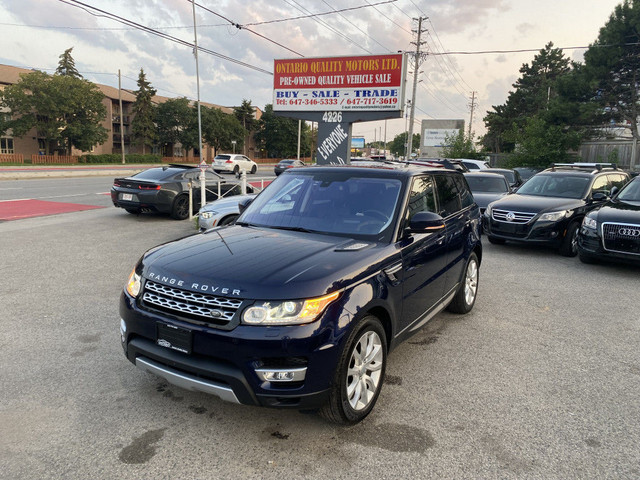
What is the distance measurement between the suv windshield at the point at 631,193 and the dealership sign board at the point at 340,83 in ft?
22.2

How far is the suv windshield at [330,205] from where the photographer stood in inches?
147

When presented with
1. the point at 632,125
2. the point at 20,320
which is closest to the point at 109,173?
the point at 20,320

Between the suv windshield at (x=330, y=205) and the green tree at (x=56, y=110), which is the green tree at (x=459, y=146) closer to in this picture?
the suv windshield at (x=330, y=205)

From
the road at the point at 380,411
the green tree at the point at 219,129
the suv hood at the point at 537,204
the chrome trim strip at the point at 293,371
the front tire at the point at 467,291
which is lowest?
the road at the point at 380,411

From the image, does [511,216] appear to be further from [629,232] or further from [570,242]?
[629,232]

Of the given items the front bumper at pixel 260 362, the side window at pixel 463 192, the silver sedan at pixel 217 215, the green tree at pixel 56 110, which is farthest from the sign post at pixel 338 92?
the green tree at pixel 56 110

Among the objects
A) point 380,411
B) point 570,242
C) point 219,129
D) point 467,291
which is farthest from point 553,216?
point 219,129

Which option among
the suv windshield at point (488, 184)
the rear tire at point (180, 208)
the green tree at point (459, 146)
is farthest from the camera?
the green tree at point (459, 146)

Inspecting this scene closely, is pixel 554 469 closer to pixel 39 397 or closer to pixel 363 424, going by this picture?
pixel 363 424

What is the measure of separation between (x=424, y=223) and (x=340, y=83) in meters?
11.8

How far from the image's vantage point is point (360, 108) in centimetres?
1418

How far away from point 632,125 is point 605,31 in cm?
728

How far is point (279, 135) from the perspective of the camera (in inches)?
3292

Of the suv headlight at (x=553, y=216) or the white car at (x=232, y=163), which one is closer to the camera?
the suv headlight at (x=553, y=216)
